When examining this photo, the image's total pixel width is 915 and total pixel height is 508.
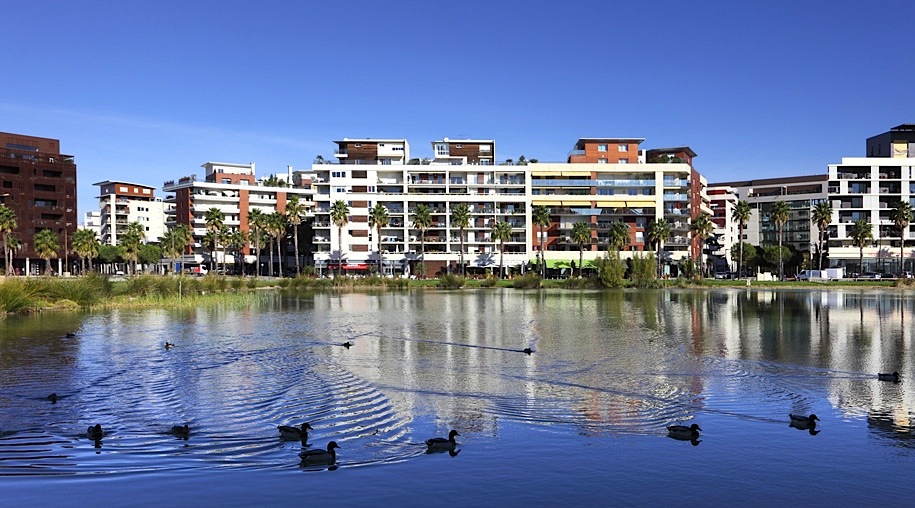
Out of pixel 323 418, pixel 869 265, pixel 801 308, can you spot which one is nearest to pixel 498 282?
pixel 801 308

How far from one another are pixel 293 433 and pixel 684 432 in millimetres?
8645

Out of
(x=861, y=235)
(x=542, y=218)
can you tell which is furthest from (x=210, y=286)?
(x=861, y=235)

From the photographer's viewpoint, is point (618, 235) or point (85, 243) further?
point (85, 243)

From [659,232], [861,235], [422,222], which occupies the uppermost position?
[422,222]

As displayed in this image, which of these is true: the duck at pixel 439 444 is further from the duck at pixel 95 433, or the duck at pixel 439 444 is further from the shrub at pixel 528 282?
the shrub at pixel 528 282

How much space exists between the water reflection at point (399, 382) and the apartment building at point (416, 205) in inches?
3321

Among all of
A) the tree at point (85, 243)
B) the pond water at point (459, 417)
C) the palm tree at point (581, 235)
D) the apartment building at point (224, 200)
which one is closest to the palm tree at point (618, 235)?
the palm tree at point (581, 235)

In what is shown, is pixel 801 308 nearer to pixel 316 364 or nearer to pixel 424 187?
pixel 316 364

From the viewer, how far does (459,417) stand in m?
19.4

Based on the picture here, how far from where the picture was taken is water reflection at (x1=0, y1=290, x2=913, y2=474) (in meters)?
17.4

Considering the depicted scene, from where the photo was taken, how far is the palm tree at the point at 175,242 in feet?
422

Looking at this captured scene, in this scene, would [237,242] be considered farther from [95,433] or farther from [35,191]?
[95,433]

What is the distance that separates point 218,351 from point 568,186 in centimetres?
10630

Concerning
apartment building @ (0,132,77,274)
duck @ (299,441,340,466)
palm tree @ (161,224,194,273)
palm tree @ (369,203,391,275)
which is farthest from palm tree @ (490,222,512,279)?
duck @ (299,441,340,466)
